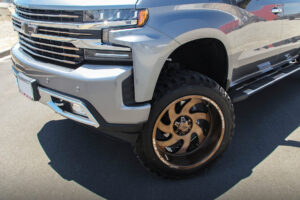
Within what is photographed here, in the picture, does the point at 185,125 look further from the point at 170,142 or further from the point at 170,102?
the point at 170,102

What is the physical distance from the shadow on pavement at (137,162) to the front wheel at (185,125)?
0.16 m

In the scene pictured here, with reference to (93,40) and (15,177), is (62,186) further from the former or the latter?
(93,40)

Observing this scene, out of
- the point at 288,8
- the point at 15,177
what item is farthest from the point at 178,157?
the point at 288,8

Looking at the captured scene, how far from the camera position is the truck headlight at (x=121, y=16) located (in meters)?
1.88

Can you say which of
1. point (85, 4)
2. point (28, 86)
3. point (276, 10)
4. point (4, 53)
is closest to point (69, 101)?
point (28, 86)

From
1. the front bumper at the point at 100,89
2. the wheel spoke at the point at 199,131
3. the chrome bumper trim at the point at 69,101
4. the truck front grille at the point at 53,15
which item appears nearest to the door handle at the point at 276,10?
the wheel spoke at the point at 199,131

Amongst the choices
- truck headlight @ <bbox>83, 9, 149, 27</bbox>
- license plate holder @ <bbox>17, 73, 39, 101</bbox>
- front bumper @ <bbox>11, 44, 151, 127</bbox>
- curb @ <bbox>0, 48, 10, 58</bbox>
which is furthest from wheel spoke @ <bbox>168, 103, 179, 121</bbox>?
curb @ <bbox>0, 48, 10, 58</bbox>

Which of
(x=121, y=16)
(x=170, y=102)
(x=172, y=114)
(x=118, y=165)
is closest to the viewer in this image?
(x=121, y=16)

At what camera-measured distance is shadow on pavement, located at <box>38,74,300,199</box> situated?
7.91 feet

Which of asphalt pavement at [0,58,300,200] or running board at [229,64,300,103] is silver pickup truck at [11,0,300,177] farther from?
asphalt pavement at [0,58,300,200]

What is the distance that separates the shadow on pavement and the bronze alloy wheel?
0.18 meters

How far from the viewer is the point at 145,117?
2068mm

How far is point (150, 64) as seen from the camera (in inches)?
77.5

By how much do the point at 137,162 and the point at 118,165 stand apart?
18cm
